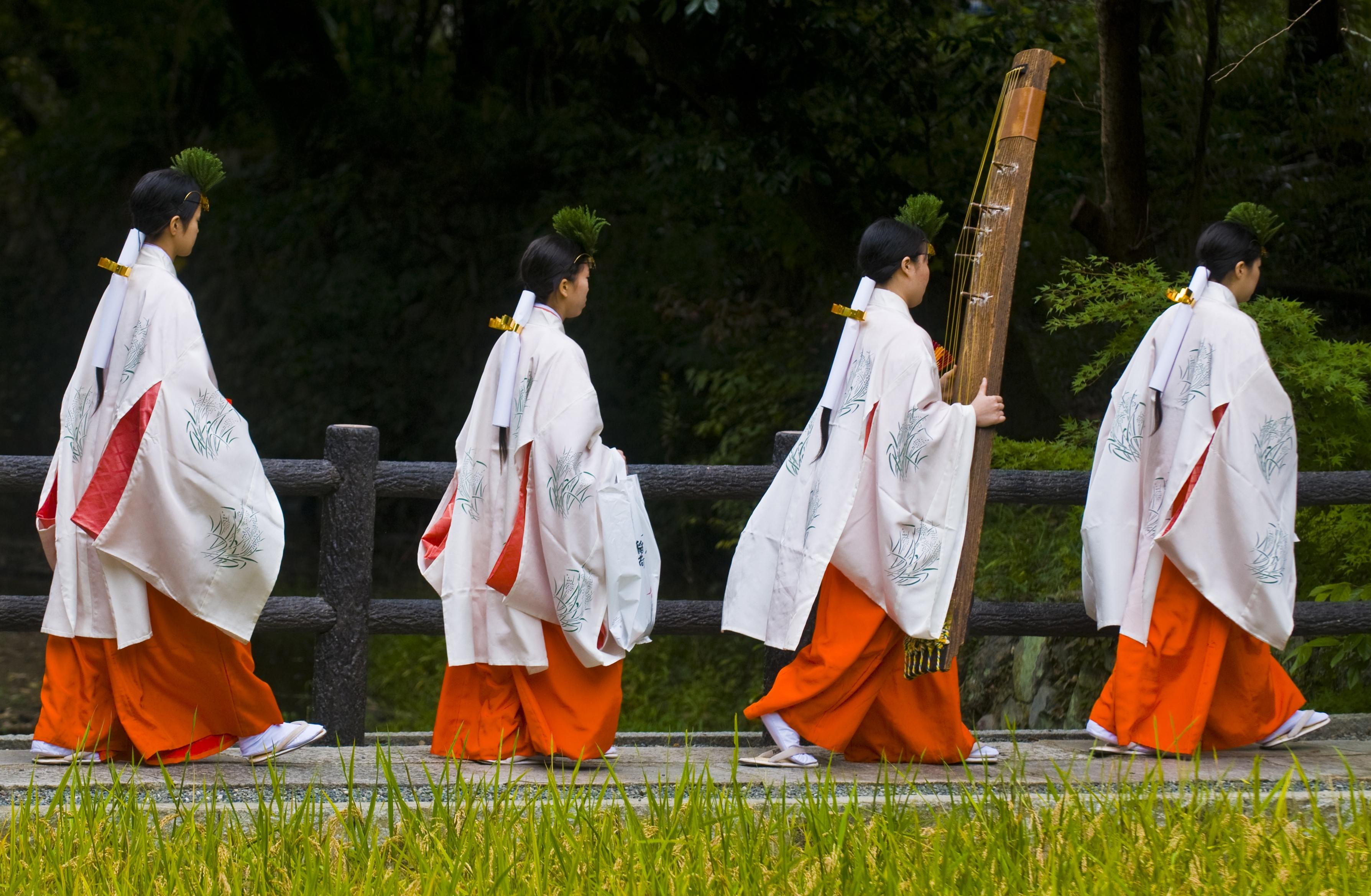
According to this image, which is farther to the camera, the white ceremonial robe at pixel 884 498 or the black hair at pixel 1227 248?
the black hair at pixel 1227 248

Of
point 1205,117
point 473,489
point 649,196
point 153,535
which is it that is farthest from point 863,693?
point 649,196

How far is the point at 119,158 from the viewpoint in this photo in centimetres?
1391

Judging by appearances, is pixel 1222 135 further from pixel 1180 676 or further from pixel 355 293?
pixel 355 293

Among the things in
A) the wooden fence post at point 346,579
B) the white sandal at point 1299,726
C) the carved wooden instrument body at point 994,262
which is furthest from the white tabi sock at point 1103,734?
the wooden fence post at point 346,579

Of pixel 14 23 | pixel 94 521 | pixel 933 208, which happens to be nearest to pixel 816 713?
pixel 933 208

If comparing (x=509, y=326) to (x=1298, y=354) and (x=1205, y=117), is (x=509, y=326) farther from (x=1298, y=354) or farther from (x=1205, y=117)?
(x=1205, y=117)

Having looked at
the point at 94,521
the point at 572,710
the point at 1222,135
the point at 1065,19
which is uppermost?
the point at 1065,19

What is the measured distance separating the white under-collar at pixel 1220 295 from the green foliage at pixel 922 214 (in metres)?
0.88

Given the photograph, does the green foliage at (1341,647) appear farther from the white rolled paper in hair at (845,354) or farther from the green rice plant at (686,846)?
the green rice plant at (686,846)

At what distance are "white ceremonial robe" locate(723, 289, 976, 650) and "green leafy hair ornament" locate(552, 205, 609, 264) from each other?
865 millimetres

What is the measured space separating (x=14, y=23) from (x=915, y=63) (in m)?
10.3

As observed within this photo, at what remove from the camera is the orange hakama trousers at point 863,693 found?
4.18 m

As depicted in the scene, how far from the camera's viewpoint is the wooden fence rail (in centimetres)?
457

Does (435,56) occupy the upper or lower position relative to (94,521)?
upper
